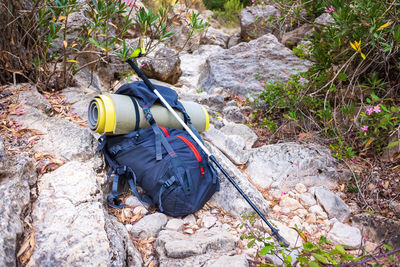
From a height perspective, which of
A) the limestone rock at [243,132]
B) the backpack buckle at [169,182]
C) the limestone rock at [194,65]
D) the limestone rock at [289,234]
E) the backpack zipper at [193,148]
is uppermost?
the backpack zipper at [193,148]

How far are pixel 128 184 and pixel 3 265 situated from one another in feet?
4.17

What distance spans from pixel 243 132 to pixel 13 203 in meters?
2.99

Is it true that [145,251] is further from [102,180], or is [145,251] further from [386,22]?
[386,22]

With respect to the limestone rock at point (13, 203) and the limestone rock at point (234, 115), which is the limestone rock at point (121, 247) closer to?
the limestone rock at point (13, 203)

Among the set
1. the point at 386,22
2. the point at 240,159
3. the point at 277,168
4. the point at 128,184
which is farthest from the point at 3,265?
the point at 386,22

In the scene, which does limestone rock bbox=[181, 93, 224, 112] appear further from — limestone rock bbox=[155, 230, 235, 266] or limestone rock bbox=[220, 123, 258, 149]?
limestone rock bbox=[155, 230, 235, 266]

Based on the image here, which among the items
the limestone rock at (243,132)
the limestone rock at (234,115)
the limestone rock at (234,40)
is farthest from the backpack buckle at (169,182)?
the limestone rock at (234,40)

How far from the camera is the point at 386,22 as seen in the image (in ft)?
9.11

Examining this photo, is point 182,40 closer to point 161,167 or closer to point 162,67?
point 162,67

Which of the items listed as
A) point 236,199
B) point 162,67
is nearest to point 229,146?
point 236,199

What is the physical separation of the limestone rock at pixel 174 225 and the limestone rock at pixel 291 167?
3.98ft

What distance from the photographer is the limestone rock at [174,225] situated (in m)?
2.09

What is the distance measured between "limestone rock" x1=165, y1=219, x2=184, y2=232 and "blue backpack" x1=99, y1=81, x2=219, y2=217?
0.21ft

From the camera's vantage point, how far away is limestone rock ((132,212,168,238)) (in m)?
1.98
